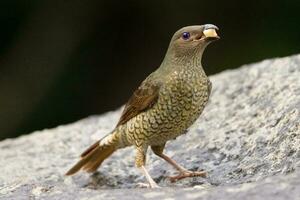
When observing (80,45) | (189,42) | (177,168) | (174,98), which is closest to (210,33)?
(189,42)

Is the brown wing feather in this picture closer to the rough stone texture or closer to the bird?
the bird

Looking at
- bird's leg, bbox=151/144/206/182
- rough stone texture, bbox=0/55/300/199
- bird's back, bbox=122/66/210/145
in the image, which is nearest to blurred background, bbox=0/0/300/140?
rough stone texture, bbox=0/55/300/199

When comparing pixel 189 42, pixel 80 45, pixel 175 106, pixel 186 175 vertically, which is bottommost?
pixel 186 175

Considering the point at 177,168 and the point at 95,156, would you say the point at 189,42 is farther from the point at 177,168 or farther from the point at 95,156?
the point at 95,156

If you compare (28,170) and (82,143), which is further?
(82,143)

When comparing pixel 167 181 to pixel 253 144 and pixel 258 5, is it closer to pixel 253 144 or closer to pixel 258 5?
pixel 253 144

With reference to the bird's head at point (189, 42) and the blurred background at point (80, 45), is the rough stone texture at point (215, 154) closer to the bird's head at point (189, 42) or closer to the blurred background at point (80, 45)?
the bird's head at point (189, 42)

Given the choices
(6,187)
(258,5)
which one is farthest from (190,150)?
(258,5)
